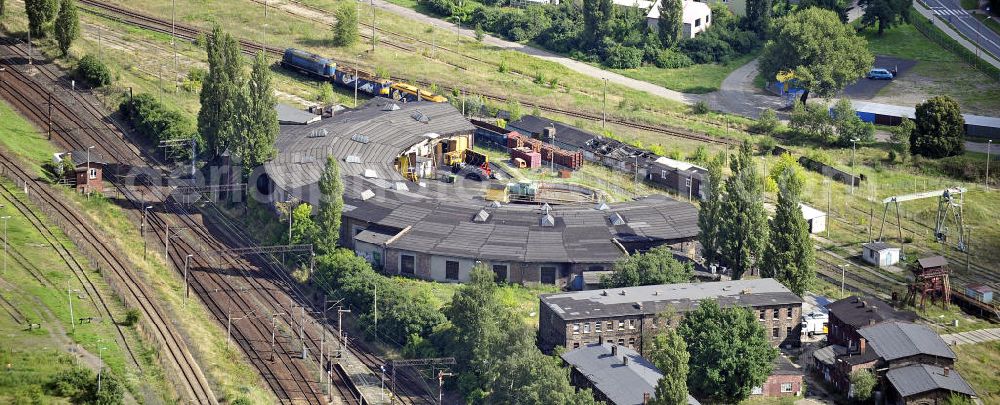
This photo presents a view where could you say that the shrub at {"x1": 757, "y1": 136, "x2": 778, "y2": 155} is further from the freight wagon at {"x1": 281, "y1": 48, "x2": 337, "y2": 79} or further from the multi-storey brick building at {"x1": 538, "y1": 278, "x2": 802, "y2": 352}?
the freight wagon at {"x1": 281, "y1": 48, "x2": 337, "y2": 79}

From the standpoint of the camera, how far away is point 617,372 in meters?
120

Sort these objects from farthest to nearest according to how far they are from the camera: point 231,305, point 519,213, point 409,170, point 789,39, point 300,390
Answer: point 789,39, point 409,170, point 519,213, point 231,305, point 300,390

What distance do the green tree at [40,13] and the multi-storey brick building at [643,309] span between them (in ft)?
270

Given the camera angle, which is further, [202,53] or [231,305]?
[202,53]

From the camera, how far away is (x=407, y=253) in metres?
142

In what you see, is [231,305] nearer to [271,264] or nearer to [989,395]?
[271,264]

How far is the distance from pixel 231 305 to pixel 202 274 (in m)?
6.91

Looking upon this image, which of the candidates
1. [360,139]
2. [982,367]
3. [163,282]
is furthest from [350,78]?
[982,367]

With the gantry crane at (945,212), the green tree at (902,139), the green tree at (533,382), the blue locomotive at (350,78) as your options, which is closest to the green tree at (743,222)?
the gantry crane at (945,212)

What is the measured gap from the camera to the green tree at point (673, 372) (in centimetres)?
11100

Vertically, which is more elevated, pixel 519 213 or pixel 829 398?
pixel 519 213

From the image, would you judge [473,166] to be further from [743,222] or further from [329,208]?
[743,222]

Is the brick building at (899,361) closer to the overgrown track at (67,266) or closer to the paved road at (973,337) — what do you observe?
the paved road at (973,337)

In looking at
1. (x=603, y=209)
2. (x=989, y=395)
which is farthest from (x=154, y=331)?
(x=989, y=395)
